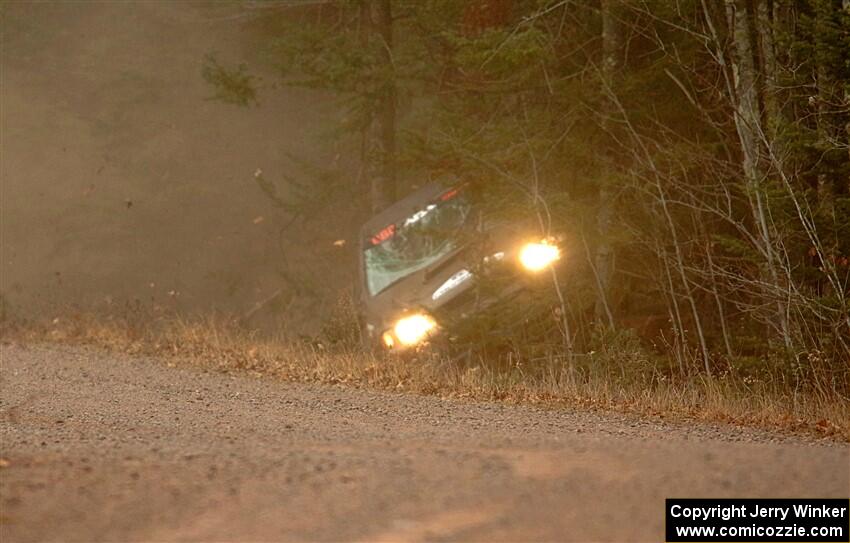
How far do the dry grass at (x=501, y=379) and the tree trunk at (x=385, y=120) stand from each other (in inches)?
223

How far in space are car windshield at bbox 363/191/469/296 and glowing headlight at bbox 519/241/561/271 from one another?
2.98ft

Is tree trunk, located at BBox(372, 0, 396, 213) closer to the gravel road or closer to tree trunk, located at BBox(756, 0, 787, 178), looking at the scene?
tree trunk, located at BBox(756, 0, 787, 178)

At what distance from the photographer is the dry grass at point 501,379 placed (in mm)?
9531

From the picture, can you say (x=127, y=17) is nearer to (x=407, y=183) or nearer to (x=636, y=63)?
(x=407, y=183)

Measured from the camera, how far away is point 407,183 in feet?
83.0

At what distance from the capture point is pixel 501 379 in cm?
1143

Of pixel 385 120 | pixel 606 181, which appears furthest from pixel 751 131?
pixel 385 120

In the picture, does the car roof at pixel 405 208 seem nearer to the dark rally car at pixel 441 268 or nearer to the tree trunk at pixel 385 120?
the dark rally car at pixel 441 268

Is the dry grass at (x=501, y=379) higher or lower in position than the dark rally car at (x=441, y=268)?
lower

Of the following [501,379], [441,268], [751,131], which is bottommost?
[501,379]

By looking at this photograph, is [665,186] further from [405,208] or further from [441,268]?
[405,208]

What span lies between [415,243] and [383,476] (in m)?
9.64

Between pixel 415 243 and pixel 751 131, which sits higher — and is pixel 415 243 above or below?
below

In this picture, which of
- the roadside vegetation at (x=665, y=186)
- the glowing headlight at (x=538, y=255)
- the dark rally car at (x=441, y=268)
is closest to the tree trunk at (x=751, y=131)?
the roadside vegetation at (x=665, y=186)
